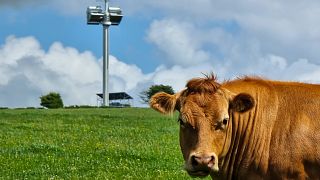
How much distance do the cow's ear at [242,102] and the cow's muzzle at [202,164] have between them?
38.6 inches

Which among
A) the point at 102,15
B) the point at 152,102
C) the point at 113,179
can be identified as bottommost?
the point at 113,179

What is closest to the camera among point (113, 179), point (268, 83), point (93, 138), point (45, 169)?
point (268, 83)

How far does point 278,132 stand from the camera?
10406 mm

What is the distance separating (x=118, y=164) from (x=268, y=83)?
846 cm

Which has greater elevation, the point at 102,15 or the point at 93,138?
the point at 102,15

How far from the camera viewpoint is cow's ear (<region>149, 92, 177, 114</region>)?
10.6m

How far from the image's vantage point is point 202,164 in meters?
9.60

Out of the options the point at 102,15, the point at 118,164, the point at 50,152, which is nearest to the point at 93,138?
the point at 50,152

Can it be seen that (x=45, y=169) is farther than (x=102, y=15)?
No

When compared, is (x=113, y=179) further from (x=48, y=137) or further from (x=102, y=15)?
(x=102, y=15)

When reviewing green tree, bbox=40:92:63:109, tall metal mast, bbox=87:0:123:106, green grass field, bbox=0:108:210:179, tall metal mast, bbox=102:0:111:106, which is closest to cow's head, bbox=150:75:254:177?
green grass field, bbox=0:108:210:179

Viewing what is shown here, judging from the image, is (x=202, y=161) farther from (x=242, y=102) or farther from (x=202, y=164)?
(x=242, y=102)

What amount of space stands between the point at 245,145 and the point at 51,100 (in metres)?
85.3

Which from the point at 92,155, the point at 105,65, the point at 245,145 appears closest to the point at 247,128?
the point at 245,145
